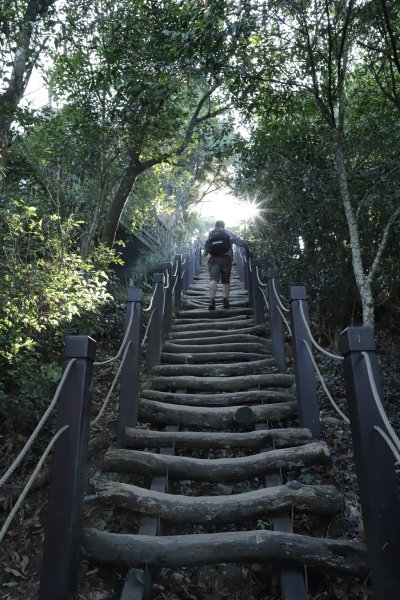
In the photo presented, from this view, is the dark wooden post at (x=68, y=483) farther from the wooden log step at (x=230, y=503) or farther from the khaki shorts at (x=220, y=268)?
the khaki shorts at (x=220, y=268)

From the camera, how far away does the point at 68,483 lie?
90.8 inches

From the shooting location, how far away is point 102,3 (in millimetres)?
7270

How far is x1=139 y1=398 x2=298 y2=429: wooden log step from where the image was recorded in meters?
3.96

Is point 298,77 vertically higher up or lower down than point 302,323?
higher up

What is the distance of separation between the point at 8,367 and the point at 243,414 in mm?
2512

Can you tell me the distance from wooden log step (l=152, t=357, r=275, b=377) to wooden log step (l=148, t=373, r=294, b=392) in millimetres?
292

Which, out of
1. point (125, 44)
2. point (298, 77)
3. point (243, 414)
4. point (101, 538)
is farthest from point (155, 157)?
point (101, 538)

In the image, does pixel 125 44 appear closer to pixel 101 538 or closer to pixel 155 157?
pixel 155 157

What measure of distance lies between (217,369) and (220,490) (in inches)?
77.3

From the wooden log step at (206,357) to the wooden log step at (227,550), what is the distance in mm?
3045

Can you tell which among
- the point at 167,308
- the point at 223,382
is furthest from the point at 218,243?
the point at 223,382

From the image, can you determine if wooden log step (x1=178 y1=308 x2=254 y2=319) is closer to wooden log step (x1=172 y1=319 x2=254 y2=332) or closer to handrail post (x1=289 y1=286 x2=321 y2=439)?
wooden log step (x1=172 y1=319 x2=254 y2=332)

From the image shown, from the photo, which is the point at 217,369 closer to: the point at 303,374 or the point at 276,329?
the point at 276,329

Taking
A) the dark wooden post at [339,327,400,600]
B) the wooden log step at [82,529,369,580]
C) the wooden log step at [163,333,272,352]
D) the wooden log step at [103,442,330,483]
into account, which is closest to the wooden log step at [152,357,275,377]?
the wooden log step at [163,333,272,352]
